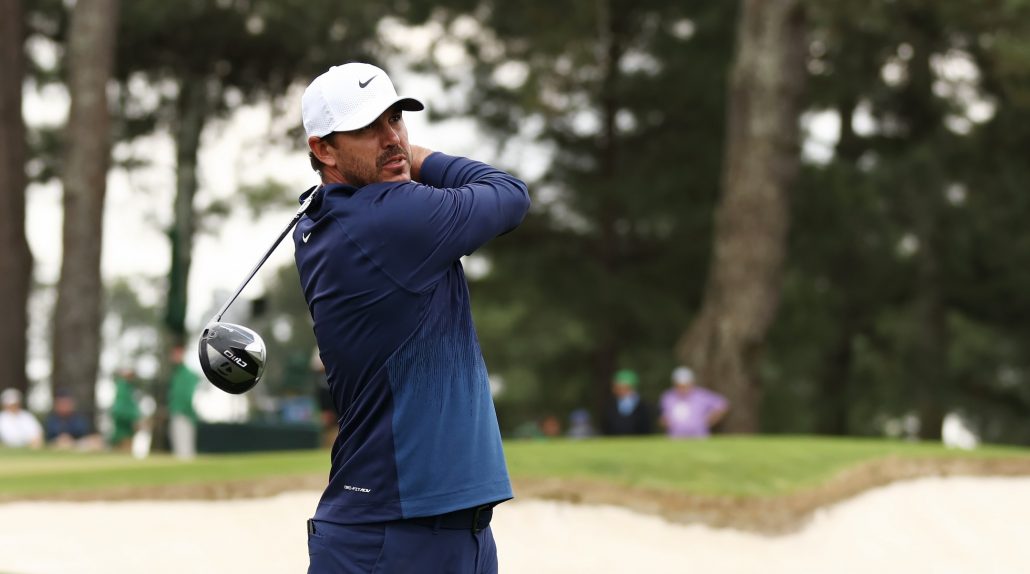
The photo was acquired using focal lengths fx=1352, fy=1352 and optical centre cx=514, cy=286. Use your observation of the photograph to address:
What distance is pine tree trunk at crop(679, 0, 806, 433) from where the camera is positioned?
19109 mm

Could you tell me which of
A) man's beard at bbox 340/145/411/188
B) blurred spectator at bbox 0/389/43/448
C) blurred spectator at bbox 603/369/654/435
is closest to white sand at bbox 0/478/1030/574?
man's beard at bbox 340/145/411/188

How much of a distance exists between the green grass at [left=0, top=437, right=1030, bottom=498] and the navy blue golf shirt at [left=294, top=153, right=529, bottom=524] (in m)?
6.70

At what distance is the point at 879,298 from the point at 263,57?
16.0 meters

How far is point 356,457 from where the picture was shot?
3.23m

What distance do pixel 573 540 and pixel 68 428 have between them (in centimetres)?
1396

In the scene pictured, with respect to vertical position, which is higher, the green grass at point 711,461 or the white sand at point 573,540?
the green grass at point 711,461

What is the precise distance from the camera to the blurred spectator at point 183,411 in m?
17.8

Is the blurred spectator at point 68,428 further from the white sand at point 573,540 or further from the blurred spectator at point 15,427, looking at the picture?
the white sand at point 573,540

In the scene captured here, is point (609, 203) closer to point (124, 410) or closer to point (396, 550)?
point (124, 410)

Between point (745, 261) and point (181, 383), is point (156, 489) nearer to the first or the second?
point (181, 383)

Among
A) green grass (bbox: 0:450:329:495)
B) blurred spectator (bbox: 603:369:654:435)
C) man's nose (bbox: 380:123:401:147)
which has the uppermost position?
man's nose (bbox: 380:123:401:147)

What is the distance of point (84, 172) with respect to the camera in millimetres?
23016

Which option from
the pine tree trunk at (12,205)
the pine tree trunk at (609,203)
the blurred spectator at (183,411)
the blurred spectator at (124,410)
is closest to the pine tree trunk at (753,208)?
the blurred spectator at (183,411)

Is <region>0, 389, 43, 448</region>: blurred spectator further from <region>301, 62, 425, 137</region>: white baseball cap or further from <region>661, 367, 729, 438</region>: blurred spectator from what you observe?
<region>301, 62, 425, 137</region>: white baseball cap
